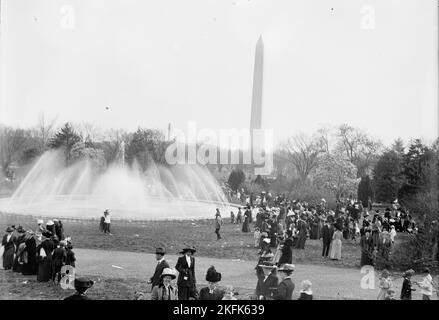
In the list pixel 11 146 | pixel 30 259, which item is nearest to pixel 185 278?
pixel 30 259

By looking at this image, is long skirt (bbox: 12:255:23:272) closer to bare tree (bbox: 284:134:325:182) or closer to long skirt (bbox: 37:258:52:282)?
long skirt (bbox: 37:258:52:282)

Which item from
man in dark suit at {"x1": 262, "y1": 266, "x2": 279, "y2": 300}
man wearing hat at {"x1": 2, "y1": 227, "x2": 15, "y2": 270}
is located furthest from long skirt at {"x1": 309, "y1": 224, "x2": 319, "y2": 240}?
man wearing hat at {"x1": 2, "y1": 227, "x2": 15, "y2": 270}

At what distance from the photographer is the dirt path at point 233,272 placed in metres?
11.6

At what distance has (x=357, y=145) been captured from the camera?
51.3 metres

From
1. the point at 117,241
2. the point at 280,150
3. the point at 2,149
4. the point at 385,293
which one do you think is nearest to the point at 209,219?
the point at 117,241

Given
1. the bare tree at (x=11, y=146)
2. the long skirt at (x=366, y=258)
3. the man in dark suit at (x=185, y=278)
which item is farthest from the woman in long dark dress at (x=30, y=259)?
the bare tree at (x=11, y=146)

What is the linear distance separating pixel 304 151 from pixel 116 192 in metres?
27.1

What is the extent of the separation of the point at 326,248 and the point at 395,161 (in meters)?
20.3

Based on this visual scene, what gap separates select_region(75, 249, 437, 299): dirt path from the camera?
11.6 metres

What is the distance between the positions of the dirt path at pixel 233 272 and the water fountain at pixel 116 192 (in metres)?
7.88

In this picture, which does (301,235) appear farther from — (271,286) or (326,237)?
(271,286)
